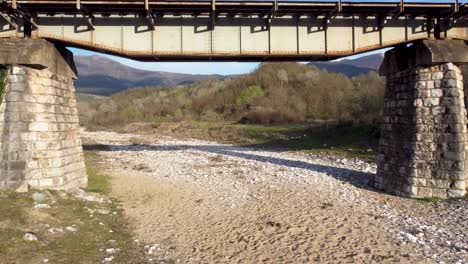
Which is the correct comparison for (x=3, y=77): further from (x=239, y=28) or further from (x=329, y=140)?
(x=329, y=140)

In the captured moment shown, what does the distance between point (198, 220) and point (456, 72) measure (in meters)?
11.6

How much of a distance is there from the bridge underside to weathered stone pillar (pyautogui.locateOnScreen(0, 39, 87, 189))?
149 cm

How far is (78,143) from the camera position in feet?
57.1

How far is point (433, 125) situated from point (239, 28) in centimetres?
894

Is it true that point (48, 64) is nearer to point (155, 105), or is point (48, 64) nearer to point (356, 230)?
point (356, 230)

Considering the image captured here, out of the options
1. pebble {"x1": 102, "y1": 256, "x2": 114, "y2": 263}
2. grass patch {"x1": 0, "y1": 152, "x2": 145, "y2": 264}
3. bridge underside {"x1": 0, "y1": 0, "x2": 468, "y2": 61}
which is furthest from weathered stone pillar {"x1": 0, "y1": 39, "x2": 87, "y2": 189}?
pebble {"x1": 102, "y1": 256, "x2": 114, "y2": 263}

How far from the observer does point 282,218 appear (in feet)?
43.3

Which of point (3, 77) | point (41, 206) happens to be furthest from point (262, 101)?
point (41, 206)

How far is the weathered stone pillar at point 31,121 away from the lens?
14406 millimetres

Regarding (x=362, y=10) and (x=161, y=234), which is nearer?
(x=161, y=234)

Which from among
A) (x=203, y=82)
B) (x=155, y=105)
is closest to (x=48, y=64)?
(x=155, y=105)

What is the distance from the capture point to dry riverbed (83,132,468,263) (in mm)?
10094

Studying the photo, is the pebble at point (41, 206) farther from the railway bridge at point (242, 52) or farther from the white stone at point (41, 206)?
the railway bridge at point (242, 52)

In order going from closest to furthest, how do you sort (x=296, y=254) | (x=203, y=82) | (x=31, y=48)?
(x=296, y=254)
(x=31, y=48)
(x=203, y=82)
